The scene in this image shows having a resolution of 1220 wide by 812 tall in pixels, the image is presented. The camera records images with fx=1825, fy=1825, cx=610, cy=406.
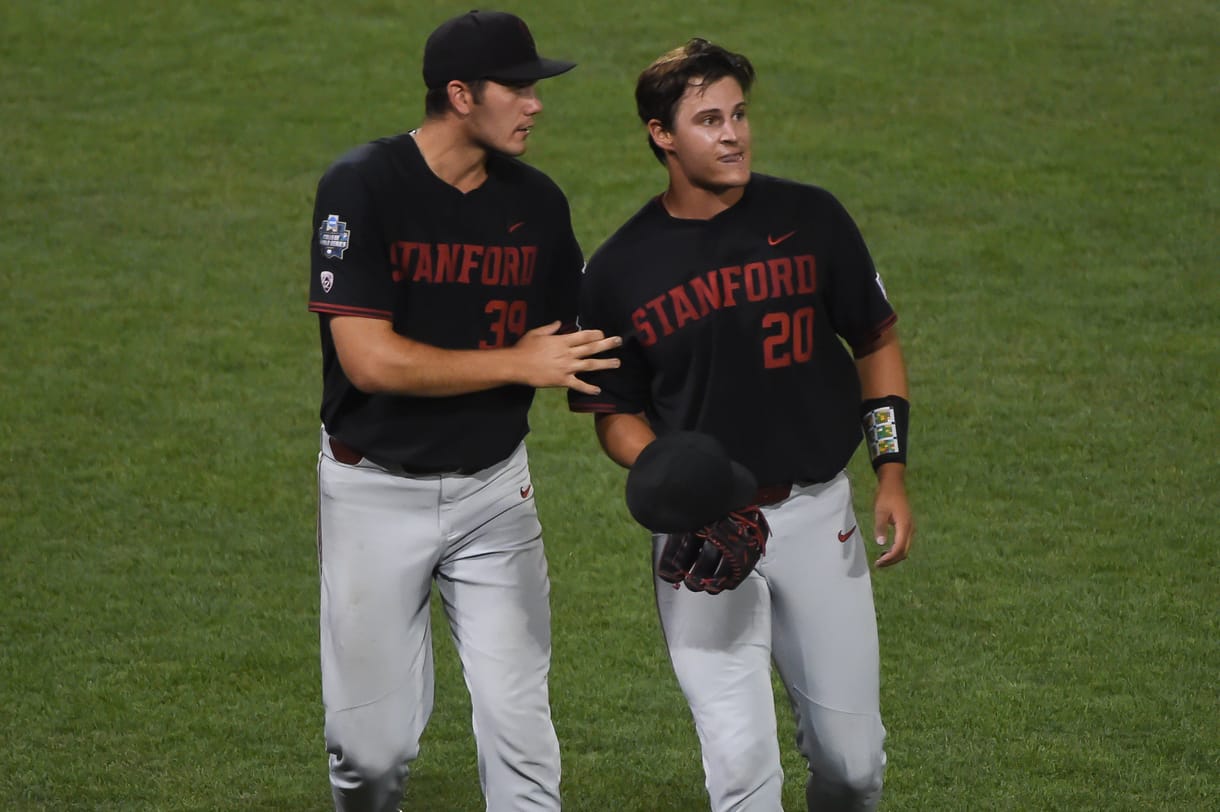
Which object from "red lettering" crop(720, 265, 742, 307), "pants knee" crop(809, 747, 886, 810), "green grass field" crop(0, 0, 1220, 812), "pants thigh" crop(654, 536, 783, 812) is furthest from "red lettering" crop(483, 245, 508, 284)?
"green grass field" crop(0, 0, 1220, 812)

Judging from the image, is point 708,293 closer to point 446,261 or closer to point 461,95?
point 446,261

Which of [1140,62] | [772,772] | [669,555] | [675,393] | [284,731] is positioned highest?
[1140,62]

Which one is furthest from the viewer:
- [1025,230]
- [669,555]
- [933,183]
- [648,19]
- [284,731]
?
[648,19]

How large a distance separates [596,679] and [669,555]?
2102 millimetres

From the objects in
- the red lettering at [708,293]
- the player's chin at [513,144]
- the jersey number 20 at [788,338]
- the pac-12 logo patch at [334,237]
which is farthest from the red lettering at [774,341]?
the pac-12 logo patch at [334,237]

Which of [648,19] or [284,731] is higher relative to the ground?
[648,19]

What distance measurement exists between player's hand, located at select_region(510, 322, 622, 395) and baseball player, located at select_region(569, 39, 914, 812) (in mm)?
135

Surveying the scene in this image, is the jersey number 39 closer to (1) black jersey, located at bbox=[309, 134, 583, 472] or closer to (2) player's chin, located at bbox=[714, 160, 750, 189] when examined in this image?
(1) black jersey, located at bbox=[309, 134, 583, 472]

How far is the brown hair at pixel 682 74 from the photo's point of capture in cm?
423

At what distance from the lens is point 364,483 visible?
176 inches

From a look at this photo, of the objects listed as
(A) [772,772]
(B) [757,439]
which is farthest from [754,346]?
(A) [772,772]

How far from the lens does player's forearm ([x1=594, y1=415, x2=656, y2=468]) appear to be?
4.32 metres

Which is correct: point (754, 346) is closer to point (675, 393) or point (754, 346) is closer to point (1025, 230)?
point (675, 393)

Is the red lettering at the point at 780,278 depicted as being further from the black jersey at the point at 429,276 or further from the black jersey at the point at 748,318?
the black jersey at the point at 429,276
